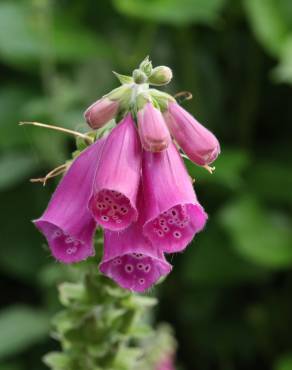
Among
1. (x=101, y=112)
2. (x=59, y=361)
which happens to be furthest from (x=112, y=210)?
(x=59, y=361)

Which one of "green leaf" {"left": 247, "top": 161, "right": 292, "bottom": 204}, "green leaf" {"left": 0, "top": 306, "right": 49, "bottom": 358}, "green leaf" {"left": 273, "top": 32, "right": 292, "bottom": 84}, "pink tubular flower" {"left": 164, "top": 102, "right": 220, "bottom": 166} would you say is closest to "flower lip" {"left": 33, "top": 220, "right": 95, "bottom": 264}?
"pink tubular flower" {"left": 164, "top": 102, "right": 220, "bottom": 166}

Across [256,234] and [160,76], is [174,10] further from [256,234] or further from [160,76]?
[160,76]

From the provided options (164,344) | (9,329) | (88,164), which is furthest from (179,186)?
(9,329)

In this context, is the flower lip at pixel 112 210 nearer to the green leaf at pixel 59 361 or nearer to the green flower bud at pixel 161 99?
the green flower bud at pixel 161 99

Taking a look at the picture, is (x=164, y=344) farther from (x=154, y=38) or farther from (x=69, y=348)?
(x=154, y=38)

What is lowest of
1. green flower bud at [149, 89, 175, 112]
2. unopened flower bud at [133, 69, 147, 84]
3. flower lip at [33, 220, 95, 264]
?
flower lip at [33, 220, 95, 264]

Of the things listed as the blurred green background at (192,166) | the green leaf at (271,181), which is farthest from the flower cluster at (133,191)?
the green leaf at (271,181)

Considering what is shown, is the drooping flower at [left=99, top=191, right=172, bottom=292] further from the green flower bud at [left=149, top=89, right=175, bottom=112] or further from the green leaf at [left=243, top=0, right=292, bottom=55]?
the green leaf at [left=243, top=0, right=292, bottom=55]
